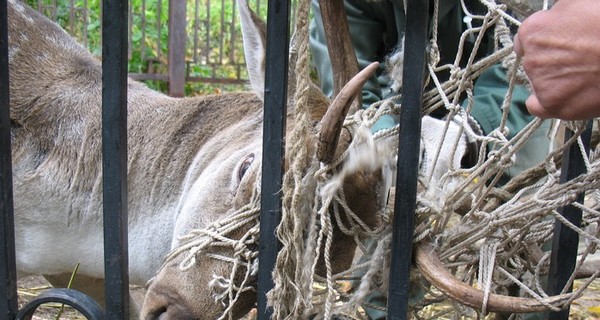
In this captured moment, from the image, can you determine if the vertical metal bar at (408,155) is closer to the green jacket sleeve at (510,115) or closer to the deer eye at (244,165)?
the deer eye at (244,165)

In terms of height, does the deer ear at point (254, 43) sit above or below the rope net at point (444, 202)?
above

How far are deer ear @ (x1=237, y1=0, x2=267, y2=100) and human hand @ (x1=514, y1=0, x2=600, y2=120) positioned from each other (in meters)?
1.13

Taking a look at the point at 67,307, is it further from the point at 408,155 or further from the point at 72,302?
the point at 408,155

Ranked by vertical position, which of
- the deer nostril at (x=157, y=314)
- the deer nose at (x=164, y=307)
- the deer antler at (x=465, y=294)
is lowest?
the deer nostril at (x=157, y=314)

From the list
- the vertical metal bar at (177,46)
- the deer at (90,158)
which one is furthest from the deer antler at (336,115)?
the vertical metal bar at (177,46)

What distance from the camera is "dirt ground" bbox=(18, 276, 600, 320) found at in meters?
4.23

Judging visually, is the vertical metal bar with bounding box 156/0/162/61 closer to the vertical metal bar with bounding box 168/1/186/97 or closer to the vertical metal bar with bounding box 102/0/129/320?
the vertical metal bar with bounding box 168/1/186/97

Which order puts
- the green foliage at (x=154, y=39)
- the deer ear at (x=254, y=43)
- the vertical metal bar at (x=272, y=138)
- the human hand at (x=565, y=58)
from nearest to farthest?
the human hand at (x=565, y=58) → the vertical metal bar at (x=272, y=138) → the deer ear at (x=254, y=43) → the green foliage at (x=154, y=39)

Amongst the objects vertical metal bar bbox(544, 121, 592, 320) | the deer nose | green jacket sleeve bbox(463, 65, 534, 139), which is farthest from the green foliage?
vertical metal bar bbox(544, 121, 592, 320)

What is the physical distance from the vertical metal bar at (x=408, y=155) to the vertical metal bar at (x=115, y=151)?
628 millimetres

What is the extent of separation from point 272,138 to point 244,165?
37.4 inches

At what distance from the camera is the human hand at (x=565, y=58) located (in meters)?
1.13

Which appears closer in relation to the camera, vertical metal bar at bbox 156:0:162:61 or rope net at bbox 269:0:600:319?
rope net at bbox 269:0:600:319

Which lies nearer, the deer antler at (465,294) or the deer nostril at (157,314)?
the deer antler at (465,294)
